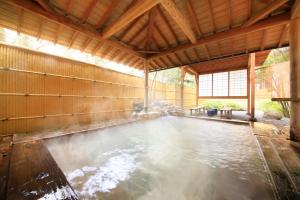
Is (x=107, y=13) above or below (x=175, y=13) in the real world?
above

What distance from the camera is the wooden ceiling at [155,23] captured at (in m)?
3.20

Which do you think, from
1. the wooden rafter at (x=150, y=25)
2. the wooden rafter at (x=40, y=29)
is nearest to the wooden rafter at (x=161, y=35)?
the wooden rafter at (x=150, y=25)

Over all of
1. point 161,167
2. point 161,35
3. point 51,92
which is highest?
point 161,35

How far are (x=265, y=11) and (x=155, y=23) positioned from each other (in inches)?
118

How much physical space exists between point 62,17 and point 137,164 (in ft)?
13.5

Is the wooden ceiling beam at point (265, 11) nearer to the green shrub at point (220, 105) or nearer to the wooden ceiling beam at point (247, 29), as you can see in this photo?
the wooden ceiling beam at point (247, 29)

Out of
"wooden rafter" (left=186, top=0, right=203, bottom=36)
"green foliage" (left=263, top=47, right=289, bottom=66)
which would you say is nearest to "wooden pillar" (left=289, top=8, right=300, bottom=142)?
"wooden rafter" (left=186, top=0, right=203, bottom=36)

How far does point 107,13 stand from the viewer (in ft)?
12.3

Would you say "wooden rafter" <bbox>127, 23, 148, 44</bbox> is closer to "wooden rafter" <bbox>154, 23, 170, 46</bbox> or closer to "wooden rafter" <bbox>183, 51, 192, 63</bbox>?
"wooden rafter" <bbox>154, 23, 170, 46</bbox>

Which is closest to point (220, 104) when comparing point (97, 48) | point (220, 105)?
point (220, 105)

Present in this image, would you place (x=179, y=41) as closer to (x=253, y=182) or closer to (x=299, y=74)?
(x=299, y=74)

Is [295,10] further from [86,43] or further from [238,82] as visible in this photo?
[238,82]

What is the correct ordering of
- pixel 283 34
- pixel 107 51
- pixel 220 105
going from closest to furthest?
1. pixel 283 34
2. pixel 107 51
3. pixel 220 105

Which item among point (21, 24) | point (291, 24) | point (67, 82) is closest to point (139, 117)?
point (67, 82)
